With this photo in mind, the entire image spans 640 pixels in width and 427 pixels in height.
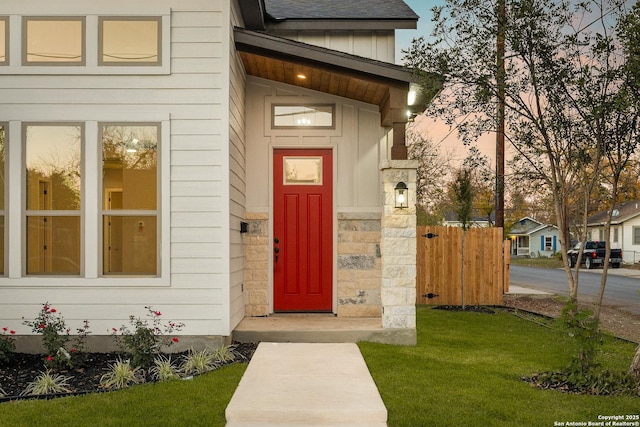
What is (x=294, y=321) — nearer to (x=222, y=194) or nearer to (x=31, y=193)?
(x=222, y=194)

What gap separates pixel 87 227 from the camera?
6996 mm

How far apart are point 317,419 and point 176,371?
14.6ft

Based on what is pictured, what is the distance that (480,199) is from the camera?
36438 millimetres

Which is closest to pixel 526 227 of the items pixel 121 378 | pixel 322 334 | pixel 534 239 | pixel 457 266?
pixel 534 239

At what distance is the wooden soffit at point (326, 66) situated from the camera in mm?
7383

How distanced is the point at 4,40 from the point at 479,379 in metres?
6.38

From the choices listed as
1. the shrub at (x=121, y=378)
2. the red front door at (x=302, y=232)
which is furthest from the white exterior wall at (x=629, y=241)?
the shrub at (x=121, y=378)

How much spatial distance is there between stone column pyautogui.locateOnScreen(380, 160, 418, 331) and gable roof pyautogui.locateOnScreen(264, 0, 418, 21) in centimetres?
339

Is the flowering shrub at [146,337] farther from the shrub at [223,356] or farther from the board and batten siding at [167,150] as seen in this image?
the shrub at [223,356]

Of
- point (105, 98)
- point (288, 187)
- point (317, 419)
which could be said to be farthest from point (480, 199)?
point (317, 419)

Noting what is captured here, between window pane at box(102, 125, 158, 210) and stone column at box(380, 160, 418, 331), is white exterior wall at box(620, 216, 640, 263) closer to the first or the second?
stone column at box(380, 160, 418, 331)

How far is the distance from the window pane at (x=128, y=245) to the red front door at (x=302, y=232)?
2.23m

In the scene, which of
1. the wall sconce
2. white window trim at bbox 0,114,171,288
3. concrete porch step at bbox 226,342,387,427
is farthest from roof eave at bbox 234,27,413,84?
concrete porch step at bbox 226,342,387,427

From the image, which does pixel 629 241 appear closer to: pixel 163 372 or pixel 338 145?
pixel 338 145
